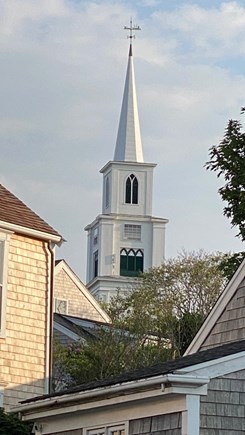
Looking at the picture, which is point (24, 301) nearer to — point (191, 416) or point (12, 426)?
point (12, 426)

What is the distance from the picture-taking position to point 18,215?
1053 inches

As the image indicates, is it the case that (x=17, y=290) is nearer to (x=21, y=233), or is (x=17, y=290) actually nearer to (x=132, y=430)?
(x=21, y=233)

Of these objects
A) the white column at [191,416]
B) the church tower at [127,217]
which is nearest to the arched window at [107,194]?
the church tower at [127,217]

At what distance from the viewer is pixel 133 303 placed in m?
49.2

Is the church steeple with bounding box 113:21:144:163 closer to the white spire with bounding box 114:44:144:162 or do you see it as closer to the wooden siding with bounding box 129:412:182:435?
the white spire with bounding box 114:44:144:162

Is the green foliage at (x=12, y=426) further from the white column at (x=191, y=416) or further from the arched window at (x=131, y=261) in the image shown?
the arched window at (x=131, y=261)

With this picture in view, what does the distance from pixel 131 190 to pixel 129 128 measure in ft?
25.2

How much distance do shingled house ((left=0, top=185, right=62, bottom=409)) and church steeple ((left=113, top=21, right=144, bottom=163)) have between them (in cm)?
9784

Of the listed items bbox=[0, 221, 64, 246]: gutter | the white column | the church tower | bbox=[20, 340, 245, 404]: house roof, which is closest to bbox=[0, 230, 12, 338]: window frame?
bbox=[0, 221, 64, 246]: gutter

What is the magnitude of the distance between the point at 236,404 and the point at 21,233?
35.8ft

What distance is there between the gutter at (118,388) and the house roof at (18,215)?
25.2ft

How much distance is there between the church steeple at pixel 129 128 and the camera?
125000 millimetres

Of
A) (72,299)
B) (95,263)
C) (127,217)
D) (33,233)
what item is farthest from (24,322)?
(127,217)

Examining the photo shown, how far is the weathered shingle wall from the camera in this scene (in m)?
53.3
